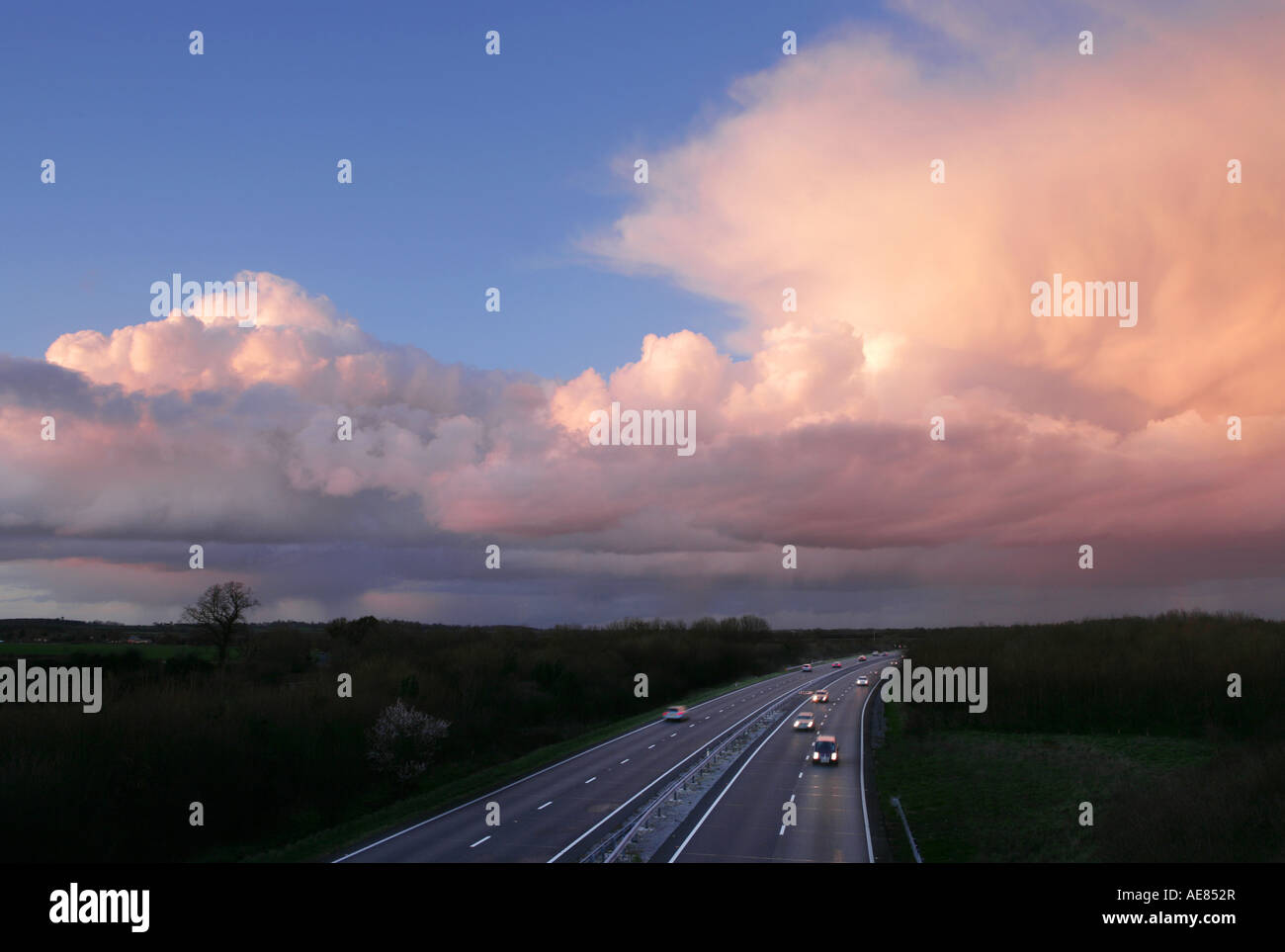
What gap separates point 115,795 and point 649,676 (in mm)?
84892

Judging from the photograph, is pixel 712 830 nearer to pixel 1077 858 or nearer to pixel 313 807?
pixel 1077 858

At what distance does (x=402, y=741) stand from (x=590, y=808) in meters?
19.3

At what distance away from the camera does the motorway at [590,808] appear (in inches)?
1076

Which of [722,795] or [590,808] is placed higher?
[590,808]

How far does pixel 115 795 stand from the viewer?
1410 inches

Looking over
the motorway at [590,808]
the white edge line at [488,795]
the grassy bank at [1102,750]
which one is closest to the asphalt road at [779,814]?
the motorway at [590,808]

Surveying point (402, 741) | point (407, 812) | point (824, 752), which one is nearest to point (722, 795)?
point (824, 752)

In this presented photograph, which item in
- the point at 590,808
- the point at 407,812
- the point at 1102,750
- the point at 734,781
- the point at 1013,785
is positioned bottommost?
the point at 1102,750

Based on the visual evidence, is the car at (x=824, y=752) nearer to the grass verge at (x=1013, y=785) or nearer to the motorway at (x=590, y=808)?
the motorway at (x=590, y=808)

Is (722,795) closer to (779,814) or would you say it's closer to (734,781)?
(734,781)

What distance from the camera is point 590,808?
116 ft
